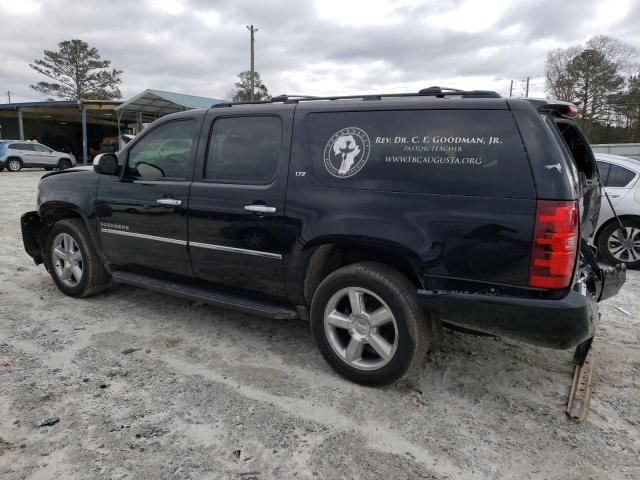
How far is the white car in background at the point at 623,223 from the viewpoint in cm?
599

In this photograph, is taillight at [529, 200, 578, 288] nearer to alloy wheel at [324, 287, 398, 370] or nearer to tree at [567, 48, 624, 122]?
alloy wheel at [324, 287, 398, 370]

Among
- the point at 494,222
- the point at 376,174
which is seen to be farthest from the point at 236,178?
the point at 494,222

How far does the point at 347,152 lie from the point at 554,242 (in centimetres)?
132

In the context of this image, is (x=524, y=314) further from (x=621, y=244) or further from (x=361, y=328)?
(x=621, y=244)

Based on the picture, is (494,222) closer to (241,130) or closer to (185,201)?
(241,130)

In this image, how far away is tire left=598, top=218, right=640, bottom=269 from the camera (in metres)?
5.98

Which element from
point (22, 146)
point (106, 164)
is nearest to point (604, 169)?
point (106, 164)

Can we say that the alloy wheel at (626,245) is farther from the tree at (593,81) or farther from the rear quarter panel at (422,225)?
the tree at (593,81)

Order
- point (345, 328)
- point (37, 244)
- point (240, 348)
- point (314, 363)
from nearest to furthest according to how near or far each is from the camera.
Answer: point (345, 328), point (314, 363), point (240, 348), point (37, 244)

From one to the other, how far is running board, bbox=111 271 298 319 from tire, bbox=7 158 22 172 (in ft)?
81.3

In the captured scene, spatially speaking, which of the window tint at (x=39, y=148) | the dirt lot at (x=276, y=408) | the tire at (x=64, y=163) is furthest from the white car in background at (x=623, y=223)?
the tire at (x=64, y=163)

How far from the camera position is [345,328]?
3082 mm

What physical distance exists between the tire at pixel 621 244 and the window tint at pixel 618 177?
54 cm

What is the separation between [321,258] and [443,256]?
862 millimetres
